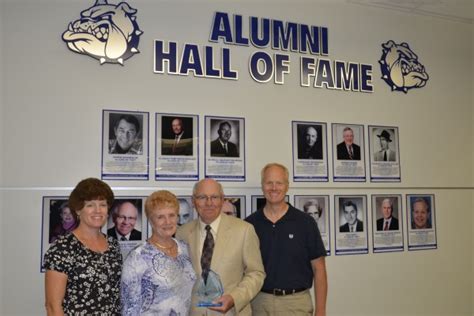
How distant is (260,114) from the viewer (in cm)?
330

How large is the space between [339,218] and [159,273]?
186 cm

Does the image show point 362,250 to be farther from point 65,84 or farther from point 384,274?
point 65,84

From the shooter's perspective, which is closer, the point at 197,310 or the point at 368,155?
the point at 197,310

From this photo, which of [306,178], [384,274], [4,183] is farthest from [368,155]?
[4,183]

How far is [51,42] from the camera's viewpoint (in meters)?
2.85

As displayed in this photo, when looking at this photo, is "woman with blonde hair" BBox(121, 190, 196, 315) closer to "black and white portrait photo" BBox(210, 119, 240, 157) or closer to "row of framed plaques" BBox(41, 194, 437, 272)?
"row of framed plaques" BBox(41, 194, 437, 272)

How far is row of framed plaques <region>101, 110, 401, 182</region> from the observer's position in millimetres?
2932

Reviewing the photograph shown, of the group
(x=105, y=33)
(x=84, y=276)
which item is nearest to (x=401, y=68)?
(x=105, y=33)

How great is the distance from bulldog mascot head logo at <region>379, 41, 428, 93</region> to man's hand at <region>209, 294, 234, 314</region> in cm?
246

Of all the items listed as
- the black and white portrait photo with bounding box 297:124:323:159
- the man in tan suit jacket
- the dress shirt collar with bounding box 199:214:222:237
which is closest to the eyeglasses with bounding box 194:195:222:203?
the man in tan suit jacket

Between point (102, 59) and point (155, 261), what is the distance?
5.04 feet

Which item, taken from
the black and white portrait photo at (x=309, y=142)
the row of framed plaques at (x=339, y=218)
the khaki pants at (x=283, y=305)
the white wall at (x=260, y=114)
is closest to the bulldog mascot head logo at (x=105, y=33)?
the white wall at (x=260, y=114)

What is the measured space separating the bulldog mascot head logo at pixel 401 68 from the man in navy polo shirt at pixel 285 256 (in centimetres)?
165

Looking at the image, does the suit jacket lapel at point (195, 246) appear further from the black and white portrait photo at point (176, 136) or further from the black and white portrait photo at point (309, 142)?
the black and white portrait photo at point (309, 142)
